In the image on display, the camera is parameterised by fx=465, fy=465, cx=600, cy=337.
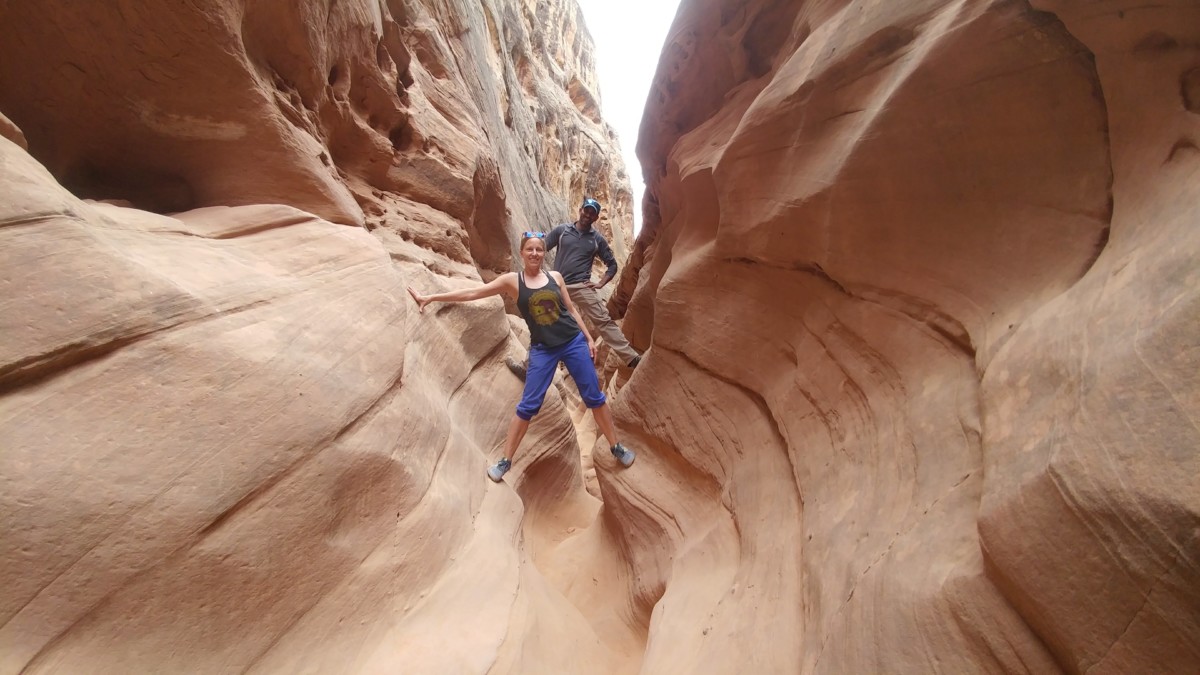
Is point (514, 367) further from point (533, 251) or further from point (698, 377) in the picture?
point (698, 377)

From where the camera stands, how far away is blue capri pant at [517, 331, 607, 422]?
13.0 ft

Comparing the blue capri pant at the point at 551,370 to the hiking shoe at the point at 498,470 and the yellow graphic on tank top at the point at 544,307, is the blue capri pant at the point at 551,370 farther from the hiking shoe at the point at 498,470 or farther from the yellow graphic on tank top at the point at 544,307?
the hiking shoe at the point at 498,470

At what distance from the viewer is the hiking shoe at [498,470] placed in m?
3.77

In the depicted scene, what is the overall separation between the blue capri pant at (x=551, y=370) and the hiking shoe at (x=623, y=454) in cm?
52

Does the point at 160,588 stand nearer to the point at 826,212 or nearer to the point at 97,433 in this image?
the point at 97,433

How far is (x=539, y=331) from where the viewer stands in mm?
3980

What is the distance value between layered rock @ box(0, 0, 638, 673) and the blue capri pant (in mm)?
510

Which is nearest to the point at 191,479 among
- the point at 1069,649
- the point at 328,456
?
the point at 328,456

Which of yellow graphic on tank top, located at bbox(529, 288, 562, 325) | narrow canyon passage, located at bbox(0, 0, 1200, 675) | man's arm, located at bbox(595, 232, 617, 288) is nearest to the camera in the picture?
narrow canyon passage, located at bbox(0, 0, 1200, 675)

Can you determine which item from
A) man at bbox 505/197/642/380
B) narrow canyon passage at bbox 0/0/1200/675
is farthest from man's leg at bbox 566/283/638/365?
narrow canyon passage at bbox 0/0/1200/675

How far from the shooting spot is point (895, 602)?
160cm

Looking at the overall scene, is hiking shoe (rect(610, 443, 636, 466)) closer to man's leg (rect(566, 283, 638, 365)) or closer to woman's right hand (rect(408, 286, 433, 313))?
man's leg (rect(566, 283, 638, 365))

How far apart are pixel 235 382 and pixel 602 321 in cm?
350

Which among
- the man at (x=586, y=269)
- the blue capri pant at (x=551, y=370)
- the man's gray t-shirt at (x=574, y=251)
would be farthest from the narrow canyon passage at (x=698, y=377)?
the man's gray t-shirt at (x=574, y=251)
